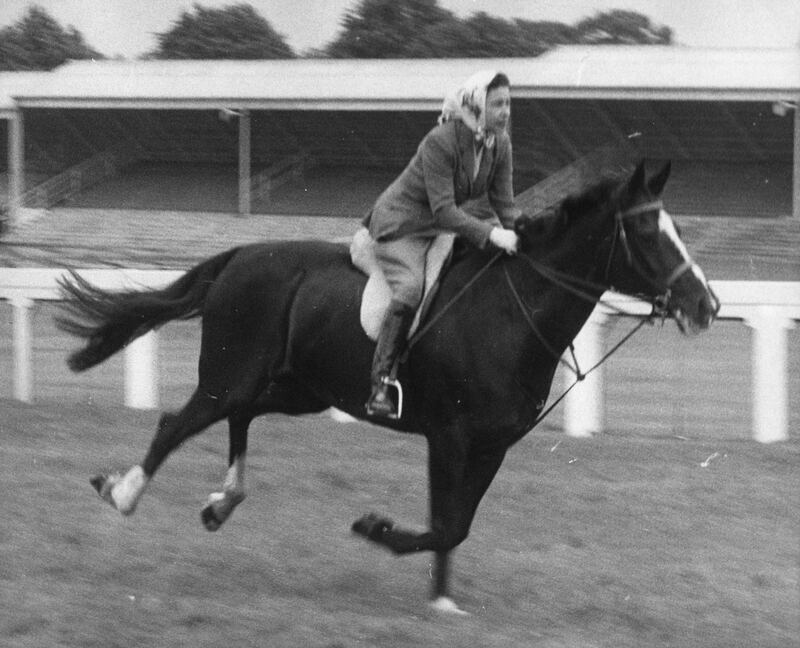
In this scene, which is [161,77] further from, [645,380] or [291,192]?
[645,380]

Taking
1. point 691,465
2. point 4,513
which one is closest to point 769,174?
point 691,465

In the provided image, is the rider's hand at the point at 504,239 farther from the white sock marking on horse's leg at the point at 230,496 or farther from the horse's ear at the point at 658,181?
the white sock marking on horse's leg at the point at 230,496

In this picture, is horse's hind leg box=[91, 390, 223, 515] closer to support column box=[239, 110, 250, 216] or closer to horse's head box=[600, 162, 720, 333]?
horse's head box=[600, 162, 720, 333]

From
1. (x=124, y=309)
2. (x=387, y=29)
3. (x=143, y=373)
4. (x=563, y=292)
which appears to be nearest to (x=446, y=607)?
(x=563, y=292)

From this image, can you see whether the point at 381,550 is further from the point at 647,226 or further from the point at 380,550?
the point at 647,226

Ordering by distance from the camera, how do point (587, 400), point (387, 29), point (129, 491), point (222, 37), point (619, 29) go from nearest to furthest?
point (129, 491) → point (587, 400) → point (387, 29) → point (222, 37) → point (619, 29)

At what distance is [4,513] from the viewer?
285 inches

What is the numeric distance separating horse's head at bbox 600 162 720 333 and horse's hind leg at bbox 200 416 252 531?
6.86 ft

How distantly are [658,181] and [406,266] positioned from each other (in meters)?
1.09

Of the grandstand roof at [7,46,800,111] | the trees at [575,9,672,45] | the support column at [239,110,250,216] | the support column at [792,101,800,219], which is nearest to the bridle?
the support column at [792,101,800,219]

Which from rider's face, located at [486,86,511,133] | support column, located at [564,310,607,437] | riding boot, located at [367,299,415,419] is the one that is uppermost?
rider's face, located at [486,86,511,133]

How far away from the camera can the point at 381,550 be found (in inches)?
265

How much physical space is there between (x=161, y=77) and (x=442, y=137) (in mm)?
26290

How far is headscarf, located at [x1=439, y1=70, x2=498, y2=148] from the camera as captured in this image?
5762 mm
